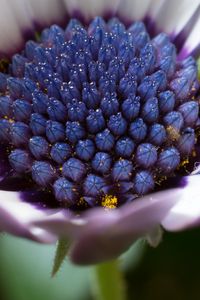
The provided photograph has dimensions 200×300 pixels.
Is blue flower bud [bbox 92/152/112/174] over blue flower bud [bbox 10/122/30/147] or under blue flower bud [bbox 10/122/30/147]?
under

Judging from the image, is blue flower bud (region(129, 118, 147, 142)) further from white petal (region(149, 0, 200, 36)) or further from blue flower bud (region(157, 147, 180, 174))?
white petal (region(149, 0, 200, 36))

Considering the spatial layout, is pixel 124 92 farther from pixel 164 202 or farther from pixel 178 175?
pixel 164 202

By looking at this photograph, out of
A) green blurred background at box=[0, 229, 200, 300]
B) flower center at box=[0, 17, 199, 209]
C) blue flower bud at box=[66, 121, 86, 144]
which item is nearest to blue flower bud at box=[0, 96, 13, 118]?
flower center at box=[0, 17, 199, 209]

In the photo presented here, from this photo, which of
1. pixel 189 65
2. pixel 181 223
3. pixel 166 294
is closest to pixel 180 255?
pixel 166 294

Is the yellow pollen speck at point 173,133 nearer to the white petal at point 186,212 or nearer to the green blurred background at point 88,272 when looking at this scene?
the white petal at point 186,212

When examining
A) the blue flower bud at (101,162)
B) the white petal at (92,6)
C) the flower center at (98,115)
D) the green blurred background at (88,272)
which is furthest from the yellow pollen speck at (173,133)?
the green blurred background at (88,272)
